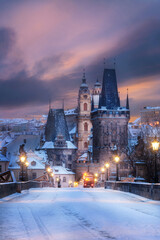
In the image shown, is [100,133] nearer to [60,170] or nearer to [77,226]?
[60,170]

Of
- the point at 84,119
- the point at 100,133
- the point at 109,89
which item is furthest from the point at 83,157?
the point at 109,89

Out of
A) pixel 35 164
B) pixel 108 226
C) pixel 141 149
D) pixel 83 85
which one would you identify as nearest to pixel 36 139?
pixel 83 85

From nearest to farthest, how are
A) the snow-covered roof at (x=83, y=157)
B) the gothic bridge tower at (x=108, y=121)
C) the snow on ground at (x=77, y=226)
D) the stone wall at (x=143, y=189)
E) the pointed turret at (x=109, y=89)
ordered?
the snow on ground at (x=77, y=226) < the stone wall at (x=143, y=189) < the gothic bridge tower at (x=108, y=121) < the pointed turret at (x=109, y=89) < the snow-covered roof at (x=83, y=157)

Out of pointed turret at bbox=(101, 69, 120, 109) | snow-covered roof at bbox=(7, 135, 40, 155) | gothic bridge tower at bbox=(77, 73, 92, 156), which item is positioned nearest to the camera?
pointed turret at bbox=(101, 69, 120, 109)

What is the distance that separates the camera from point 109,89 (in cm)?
12781

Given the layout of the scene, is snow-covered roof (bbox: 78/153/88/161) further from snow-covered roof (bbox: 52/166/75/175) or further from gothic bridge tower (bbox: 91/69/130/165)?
snow-covered roof (bbox: 52/166/75/175)

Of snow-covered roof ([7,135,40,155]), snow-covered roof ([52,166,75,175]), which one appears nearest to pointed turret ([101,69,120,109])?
snow-covered roof ([52,166,75,175])

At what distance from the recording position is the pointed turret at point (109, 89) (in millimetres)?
127750

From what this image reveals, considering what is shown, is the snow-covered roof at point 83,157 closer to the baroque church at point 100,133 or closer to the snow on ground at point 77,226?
the baroque church at point 100,133

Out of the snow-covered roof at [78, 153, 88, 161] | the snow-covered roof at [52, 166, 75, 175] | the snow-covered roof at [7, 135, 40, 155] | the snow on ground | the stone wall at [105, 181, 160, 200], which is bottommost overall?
the snow on ground

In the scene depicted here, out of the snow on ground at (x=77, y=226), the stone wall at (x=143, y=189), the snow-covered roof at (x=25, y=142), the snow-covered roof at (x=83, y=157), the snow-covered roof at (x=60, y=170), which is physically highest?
the snow-covered roof at (x=25, y=142)

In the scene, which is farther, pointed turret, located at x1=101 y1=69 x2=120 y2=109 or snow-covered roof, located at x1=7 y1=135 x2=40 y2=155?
snow-covered roof, located at x1=7 y1=135 x2=40 y2=155

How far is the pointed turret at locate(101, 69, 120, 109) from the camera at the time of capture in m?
128

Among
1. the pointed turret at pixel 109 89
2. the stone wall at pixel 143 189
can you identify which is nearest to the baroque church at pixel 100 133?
the pointed turret at pixel 109 89
